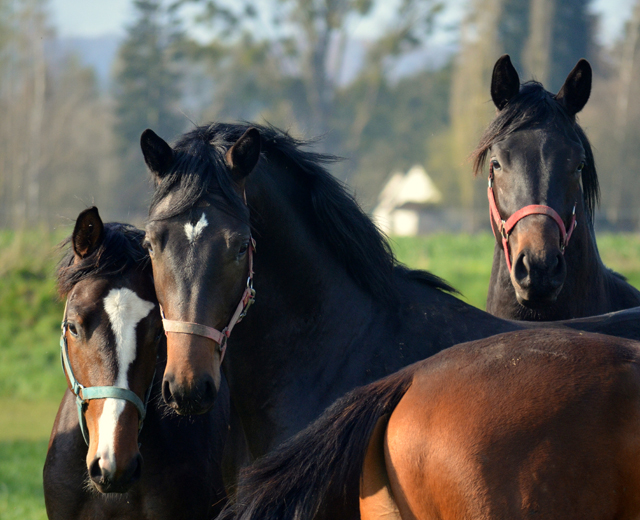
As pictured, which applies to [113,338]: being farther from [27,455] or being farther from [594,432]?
[27,455]

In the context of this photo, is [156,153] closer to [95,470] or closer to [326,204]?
[326,204]

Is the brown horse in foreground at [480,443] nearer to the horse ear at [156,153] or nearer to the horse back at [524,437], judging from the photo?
the horse back at [524,437]

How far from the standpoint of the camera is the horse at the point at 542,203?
124 inches

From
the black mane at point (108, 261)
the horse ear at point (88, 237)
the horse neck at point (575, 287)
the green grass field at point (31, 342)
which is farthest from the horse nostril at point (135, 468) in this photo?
the green grass field at point (31, 342)

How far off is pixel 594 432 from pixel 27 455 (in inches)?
294

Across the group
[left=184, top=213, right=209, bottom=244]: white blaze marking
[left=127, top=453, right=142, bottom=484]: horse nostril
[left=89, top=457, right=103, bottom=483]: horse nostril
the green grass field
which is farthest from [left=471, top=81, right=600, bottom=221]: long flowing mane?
the green grass field

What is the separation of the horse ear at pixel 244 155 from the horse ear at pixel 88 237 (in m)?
0.73

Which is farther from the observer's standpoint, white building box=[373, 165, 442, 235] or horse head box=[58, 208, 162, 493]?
white building box=[373, 165, 442, 235]

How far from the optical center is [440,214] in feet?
124

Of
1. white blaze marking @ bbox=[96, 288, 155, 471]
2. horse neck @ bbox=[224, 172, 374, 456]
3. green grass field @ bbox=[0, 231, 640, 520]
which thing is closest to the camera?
white blaze marking @ bbox=[96, 288, 155, 471]

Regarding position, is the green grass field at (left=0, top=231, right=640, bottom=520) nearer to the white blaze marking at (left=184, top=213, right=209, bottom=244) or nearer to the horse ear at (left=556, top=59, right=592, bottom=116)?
the white blaze marking at (left=184, top=213, right=209, bottom=244)

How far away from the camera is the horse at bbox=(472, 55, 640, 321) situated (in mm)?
3148

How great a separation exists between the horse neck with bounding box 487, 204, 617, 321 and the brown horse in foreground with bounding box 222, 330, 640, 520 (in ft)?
5.03

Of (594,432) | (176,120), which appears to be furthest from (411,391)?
(176,120)
